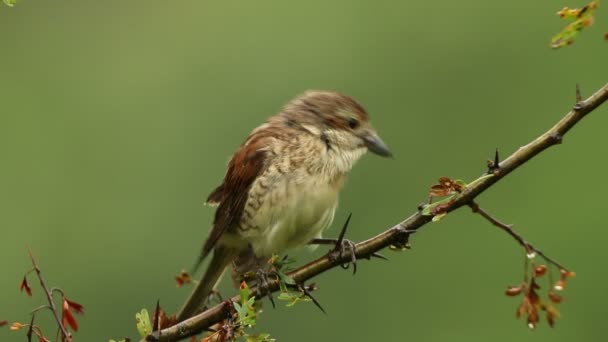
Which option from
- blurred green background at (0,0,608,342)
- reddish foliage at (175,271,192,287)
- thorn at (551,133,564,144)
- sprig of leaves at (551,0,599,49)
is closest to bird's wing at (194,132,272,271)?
reddish foliage at (175,271,192,287)

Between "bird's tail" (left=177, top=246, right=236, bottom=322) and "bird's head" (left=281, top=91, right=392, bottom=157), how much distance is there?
0.72 metres

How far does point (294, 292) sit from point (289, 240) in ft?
5.75

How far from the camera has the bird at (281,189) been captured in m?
5.88

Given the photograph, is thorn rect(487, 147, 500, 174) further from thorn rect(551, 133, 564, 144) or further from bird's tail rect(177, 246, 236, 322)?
bird's tail rect(177, 246, 236, 322)

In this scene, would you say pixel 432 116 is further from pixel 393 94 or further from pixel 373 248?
pixel 373 248

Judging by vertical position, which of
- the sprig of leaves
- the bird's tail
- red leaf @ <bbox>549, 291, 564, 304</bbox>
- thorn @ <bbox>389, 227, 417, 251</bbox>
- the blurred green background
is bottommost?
the blurred green background

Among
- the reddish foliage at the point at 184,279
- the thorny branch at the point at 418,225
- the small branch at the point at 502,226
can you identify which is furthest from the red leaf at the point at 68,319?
the small branch at the point at 502,226

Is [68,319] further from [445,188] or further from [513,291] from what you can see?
[513,291]

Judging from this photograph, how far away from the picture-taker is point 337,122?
6.25 m

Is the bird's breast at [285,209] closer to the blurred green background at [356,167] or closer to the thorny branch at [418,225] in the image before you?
the thorny branch at [418,225]

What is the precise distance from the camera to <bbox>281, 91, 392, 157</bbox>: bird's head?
20.2 feet

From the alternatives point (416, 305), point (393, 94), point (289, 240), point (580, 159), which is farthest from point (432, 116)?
point (289, 240)

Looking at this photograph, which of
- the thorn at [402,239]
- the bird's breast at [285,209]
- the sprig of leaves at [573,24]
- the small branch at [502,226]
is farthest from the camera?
the bird's breast at [285,209]

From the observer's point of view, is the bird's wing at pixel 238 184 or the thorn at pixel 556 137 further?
the bird's wing at pixel 238 184
